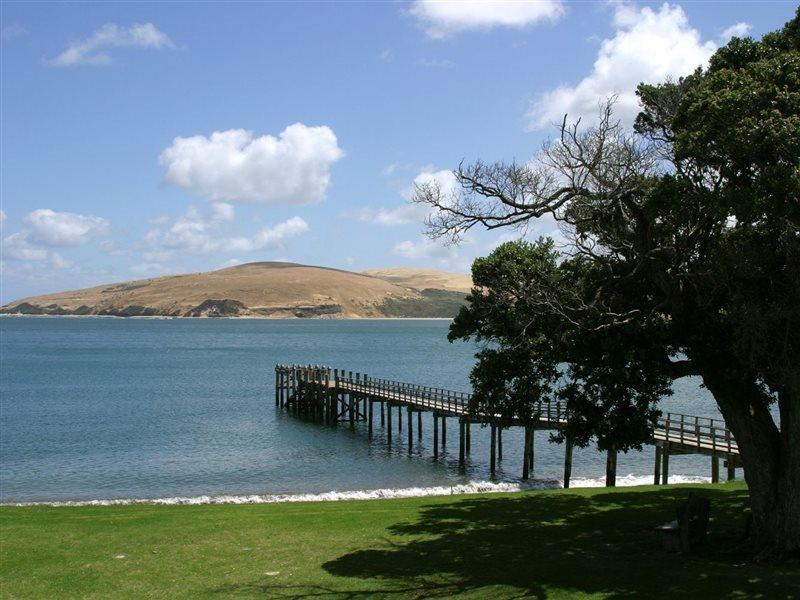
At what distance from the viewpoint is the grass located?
44.1ft

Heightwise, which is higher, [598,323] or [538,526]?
[598,323]

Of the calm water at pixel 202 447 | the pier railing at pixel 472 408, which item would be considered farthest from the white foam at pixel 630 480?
the pier railing at pixel 472 408

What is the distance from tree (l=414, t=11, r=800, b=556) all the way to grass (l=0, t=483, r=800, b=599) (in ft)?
6.88

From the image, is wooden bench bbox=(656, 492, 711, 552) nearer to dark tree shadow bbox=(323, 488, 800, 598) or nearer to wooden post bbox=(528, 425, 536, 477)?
dark tree shadow bbox=(323, 488, 800, 598)

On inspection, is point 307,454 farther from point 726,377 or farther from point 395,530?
point 726,377

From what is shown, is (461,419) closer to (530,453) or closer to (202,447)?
(530,453)

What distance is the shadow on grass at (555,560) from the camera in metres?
12.9

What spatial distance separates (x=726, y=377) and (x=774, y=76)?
210 inches

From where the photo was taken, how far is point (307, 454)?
143ft

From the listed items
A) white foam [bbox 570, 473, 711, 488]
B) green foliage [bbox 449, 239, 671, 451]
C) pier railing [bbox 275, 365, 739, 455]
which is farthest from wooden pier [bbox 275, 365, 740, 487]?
green foliage [bbox 449, 239, 671, 451]

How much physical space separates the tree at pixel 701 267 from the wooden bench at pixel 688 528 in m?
0.96

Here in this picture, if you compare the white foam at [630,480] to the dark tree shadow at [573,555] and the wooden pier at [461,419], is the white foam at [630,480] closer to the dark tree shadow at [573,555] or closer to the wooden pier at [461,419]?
the wooden pier at [461,419]

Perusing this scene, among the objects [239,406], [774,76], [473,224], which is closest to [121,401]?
[239,406]

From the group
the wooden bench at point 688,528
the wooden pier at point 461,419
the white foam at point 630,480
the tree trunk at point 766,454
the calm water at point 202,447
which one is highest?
the tree trunk at point 766,454
